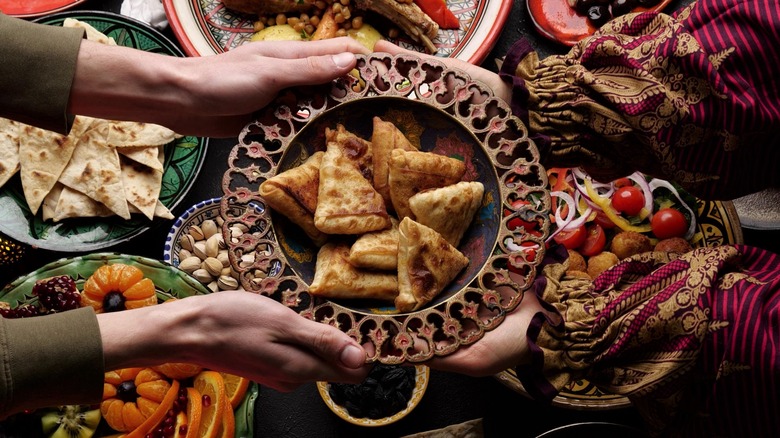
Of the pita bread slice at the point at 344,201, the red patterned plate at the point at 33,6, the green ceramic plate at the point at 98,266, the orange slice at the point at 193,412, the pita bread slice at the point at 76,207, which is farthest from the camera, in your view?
the red patterned plate at the point at 33,6

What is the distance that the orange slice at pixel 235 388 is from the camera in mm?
2752

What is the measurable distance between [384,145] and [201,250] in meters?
1.31

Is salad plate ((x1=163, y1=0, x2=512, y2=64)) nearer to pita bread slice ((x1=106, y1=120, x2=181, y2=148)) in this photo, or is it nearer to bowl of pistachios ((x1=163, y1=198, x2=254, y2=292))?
pita bread slice ((x1=106, y1=120, x2=181, y2=148))

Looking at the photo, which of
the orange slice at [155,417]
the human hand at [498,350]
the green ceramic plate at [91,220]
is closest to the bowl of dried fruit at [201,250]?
the green ceramic plate at [91,220]

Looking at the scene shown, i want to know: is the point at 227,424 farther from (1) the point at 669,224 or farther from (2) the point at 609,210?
(1) the point at 669,224

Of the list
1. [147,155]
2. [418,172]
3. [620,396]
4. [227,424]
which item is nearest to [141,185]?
[147,155]

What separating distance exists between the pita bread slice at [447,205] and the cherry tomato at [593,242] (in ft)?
4.11

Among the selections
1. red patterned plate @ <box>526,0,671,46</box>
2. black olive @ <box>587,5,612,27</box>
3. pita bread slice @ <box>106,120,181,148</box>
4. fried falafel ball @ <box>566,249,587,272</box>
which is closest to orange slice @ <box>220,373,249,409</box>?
pita bread slice @ <box>106,120,181,148</box>

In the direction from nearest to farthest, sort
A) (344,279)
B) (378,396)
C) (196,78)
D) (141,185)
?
1. (344,279)
2. (196,78)
3. (378,396)
4. (141,185)

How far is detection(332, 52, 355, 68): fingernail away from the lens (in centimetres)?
208

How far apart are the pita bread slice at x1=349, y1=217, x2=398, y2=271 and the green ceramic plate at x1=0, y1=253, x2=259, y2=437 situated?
1.03 metres

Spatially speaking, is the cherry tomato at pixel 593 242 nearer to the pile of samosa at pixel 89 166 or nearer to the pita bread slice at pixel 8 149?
the pile of samosa at pixel 89 166

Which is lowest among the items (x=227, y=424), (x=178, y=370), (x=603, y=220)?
(x=227, y=424)

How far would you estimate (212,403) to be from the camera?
272 cm
